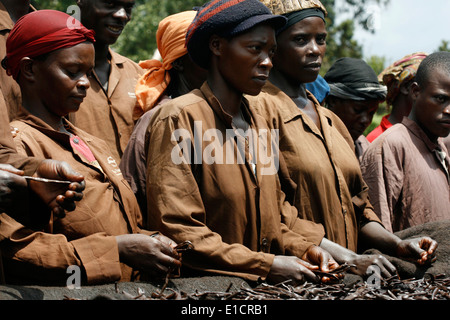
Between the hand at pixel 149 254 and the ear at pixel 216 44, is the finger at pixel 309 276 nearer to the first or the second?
the hand at pixel 149 254

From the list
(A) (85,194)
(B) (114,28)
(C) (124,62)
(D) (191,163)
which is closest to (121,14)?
(B) (114,28)

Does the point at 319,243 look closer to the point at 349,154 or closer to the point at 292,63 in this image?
the point at 349,154

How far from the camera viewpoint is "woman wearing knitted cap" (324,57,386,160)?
20.9 ft

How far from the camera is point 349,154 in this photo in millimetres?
4668

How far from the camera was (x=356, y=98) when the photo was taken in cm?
635

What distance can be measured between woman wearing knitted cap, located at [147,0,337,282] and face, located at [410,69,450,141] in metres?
1.87

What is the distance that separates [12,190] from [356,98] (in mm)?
4150

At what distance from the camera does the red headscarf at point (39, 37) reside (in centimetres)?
358

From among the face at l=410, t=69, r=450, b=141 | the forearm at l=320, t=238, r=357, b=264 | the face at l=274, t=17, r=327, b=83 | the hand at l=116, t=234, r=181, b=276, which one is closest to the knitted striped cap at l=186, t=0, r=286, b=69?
the face at l=274, t=17, r=327, b=83

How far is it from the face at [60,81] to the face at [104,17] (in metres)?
1.41

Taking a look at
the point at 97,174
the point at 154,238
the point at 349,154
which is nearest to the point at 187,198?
the point at 154,238

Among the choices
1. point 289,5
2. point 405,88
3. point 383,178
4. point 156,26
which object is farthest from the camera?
point 156,26

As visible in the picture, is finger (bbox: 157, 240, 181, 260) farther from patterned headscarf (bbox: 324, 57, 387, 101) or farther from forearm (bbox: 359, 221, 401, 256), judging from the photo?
patterned headscarf (bbox: 324, 57, 387, 101)

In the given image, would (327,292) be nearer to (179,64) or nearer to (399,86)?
(179,64)
